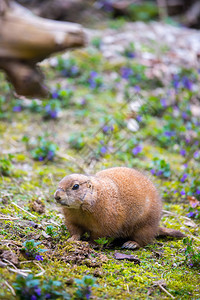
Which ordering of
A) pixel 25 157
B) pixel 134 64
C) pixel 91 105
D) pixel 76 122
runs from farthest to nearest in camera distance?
pixel 134 64
pixel 91 105
pixel 76 122
pixel 25 157

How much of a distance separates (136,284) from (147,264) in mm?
502

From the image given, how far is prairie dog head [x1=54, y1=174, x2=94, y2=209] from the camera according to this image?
381cm

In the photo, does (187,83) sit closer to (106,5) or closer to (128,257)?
(106,5)

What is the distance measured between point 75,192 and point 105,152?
8.83ft

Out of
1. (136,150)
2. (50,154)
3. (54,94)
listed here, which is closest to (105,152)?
(136,150)

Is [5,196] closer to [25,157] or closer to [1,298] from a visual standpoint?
[25,157]

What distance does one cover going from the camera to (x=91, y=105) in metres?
8.10

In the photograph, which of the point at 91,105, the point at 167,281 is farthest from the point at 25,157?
the point at 167,281

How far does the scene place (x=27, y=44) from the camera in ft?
15.4

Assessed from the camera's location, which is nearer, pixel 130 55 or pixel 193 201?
pixel 193 201

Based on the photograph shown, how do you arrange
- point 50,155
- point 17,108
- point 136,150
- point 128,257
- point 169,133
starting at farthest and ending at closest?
point 17,108 → point 169,133 → point 136,150 → point 50,155 → point 128,257

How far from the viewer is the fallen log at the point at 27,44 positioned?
456 cm

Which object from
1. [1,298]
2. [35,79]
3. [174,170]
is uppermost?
[35,79]

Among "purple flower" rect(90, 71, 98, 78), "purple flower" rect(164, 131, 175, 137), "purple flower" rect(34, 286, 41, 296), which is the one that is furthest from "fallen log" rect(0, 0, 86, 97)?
"purple flower" rect(90, 71, 98, 78)
